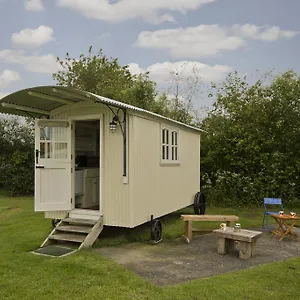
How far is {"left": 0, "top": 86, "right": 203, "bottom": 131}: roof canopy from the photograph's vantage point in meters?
5.47

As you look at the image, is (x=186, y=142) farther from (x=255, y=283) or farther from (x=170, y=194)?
(x=255, y=283)

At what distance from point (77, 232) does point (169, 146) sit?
2.76 m

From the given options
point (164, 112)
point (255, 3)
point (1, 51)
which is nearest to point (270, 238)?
point (255, 3)

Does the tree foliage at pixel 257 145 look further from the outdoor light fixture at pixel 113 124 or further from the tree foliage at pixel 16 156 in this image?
the tree foliage at pixel 16 156

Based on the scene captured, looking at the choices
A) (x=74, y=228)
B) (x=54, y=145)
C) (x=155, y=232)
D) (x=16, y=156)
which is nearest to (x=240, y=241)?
(x=155, y=232)

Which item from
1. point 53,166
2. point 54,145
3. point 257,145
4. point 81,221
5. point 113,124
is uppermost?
point 113,124

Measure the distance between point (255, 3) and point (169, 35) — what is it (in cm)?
410

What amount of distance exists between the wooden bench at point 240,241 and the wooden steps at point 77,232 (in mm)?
2096

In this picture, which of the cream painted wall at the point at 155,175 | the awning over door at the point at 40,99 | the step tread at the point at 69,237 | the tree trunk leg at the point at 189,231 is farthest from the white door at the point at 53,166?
the tree trunk leg at the point at 189,231

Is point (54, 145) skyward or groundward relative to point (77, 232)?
skyward

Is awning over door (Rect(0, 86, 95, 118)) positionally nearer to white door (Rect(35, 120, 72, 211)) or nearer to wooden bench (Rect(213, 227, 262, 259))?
white door (Rect(35, 120, 72, 211))

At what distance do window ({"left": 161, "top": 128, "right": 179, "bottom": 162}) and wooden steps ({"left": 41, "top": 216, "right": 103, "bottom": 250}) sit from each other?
6.71ft

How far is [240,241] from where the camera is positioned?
5348mm

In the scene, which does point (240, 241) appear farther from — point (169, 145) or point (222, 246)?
point (169, 145)
